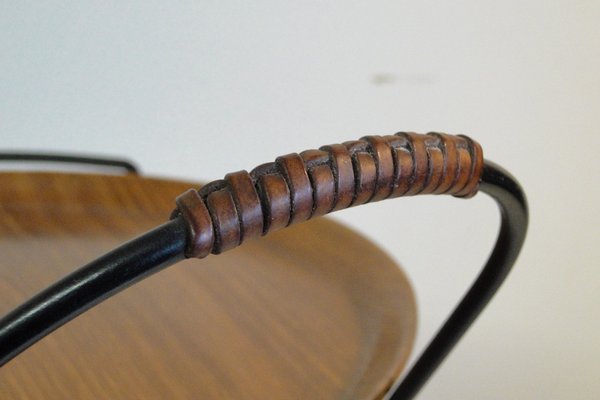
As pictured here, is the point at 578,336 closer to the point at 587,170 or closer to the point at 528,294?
the point at 528,294

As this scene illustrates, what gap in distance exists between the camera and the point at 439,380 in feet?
2.83

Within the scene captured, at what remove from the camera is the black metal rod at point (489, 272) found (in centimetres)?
28

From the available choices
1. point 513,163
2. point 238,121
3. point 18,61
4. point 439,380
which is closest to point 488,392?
point 439,380

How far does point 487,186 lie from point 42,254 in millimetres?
335

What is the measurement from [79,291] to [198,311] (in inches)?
9.4

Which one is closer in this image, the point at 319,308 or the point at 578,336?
the point at 319,308

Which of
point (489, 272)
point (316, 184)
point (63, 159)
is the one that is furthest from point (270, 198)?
point (63, 159)

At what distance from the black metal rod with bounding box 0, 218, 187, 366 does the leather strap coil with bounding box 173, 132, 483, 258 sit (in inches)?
0.6

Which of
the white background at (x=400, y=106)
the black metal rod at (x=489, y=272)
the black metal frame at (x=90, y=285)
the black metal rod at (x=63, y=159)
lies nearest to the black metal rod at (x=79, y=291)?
the black metal frame at (x=90, y=285)

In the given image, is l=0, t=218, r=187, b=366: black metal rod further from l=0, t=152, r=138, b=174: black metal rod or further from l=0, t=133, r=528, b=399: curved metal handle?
l=0, t=152, r=138, b=174: black metal rod

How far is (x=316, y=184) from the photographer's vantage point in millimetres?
215

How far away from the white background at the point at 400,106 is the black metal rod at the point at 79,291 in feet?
1.96

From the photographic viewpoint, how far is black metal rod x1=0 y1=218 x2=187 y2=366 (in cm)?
18

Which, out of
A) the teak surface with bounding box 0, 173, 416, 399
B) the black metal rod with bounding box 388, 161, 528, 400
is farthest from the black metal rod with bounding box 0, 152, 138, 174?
the black metal rod with bounding box 388, 161, 528, 400
